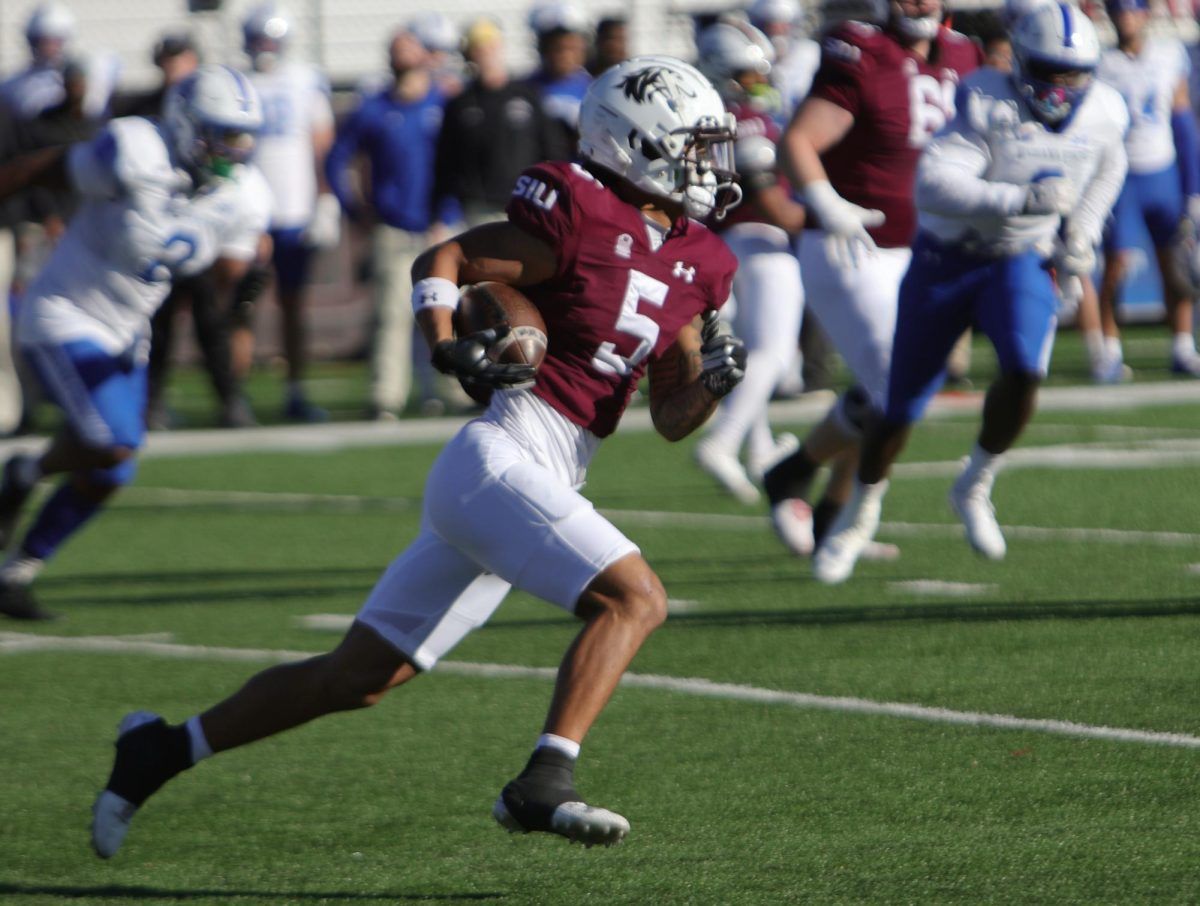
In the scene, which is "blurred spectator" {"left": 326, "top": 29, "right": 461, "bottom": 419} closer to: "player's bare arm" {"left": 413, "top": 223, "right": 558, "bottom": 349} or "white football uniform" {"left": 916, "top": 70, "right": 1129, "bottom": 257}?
"white football uniform" {"left": 916, "top": 70, "right": 1129, "bottom": 257}

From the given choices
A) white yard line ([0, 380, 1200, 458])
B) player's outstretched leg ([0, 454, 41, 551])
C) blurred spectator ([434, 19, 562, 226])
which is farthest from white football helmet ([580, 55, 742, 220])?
blurred spectator ([434, 19, 562, 226])

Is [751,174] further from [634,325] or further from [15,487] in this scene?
[634,325]

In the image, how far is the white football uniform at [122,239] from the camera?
722cm

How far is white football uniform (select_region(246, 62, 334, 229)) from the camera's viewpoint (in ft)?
43.6

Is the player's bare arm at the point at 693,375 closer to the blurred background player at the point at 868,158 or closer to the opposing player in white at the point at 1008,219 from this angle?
the opposing player in white at the point at 1008,219

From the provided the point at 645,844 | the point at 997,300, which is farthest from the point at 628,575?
the point at 997,300

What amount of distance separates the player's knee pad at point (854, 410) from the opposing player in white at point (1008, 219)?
438 millimetres

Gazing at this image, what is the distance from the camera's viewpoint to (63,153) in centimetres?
720

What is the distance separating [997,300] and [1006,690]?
1713mm

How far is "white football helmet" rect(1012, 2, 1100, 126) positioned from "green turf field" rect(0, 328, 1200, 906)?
5.02 feet

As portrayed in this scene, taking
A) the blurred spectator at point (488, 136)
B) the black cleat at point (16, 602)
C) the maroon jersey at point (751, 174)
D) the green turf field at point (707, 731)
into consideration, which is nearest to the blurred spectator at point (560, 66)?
the blurred spectator at point (488, 136)

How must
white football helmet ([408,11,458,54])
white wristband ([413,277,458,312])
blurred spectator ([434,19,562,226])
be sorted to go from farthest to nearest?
1. white football helmet ([408,11,458,54])
2. blurred spectator ([434,19,562,226])
3. white wristband ([413,277,458,312])

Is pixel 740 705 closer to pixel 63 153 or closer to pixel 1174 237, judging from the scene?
pixel 63 153

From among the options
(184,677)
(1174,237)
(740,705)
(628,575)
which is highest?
(628,575)
